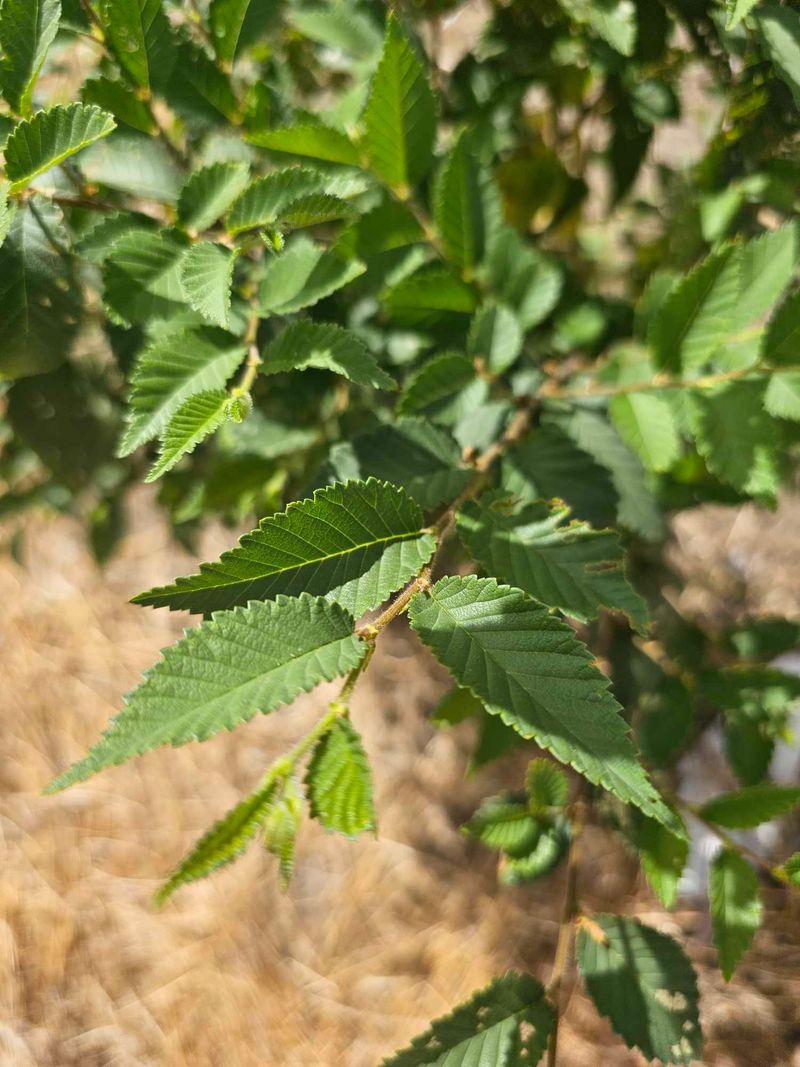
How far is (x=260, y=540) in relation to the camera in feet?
1.70

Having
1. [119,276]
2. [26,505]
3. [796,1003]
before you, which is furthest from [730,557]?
[119,276]

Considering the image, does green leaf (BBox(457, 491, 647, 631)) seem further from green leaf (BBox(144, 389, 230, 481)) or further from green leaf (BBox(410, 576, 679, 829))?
green leaf (BBox(144, 389, 230, 481))

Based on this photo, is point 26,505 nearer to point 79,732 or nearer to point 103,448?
point 103,448

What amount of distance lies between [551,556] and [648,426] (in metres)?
0.22

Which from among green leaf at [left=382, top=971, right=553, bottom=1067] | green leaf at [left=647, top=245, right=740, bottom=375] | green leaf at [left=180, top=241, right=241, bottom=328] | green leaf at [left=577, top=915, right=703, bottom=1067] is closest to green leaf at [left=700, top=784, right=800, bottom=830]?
green leaf at [left=577, top=915, right=703, bottom=1067]

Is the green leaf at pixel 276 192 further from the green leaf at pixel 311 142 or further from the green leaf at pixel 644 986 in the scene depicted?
the green leaf at pixel 644 986

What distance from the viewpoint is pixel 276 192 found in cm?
61

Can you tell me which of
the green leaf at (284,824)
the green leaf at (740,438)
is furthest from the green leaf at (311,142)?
the green leaf at (284,824)

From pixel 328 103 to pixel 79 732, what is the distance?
4.19 feet

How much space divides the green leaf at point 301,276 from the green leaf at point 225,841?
363 mm

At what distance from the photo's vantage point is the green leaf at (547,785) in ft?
2.70

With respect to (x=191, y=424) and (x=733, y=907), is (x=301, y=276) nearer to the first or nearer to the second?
(x=191, y=424)

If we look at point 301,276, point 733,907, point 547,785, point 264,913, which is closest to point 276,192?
point 301,276

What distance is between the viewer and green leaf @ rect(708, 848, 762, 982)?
71cm
